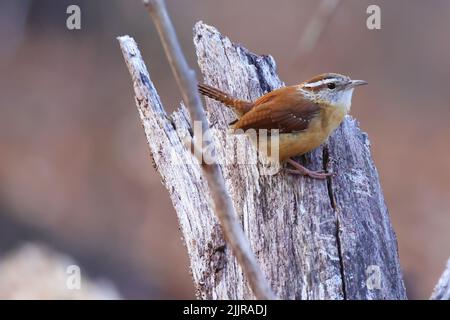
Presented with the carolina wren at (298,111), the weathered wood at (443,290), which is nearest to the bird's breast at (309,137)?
the carolina wren at (298,111)

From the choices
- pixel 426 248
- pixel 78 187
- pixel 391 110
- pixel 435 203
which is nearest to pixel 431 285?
pixel 426 248

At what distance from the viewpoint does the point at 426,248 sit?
301 inches

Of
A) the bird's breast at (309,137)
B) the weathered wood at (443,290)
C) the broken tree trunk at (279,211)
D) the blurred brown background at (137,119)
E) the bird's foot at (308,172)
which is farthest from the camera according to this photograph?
the blurred brown background at (137,119)

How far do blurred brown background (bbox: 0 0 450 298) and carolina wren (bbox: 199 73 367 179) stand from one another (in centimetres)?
340

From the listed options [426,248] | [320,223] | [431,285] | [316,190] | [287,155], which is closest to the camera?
[320,223]

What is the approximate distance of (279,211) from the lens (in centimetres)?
386

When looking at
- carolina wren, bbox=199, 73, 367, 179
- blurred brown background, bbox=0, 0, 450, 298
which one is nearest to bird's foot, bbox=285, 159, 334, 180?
carolina wren, bbox=199, 73, 367, 179

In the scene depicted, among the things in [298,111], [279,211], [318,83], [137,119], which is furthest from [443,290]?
[137,119]

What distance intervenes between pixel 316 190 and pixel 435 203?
458cm

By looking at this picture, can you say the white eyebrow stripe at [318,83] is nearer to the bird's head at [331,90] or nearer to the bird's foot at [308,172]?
the bird's head at [331,90]

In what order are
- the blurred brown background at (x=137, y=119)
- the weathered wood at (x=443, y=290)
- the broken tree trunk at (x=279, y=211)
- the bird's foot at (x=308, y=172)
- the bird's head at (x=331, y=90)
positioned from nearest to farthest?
the weathered wood at (x=443, y=290)
the broken tree trunk at (x=279, y=211)
the bird's foot at (x=308, y=172)
the bird's head at (x=331, y=90)
the blurred brown background at (x=137, y=119)

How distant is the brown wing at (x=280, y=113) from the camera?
4312mm

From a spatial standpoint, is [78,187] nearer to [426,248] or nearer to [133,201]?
[133,201]

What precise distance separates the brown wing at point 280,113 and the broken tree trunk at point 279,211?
0.21 metres
